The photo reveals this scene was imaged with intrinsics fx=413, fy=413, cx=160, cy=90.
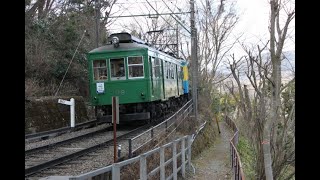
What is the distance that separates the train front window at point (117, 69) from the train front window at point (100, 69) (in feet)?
0.82

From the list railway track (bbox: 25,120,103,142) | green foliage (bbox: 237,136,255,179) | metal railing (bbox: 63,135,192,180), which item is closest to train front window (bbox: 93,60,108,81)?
railway track (bbox: 25,120,103,142)

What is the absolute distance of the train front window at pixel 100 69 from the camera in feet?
46.9

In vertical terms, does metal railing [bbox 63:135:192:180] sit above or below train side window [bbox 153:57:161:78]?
below

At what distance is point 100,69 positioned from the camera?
14.3 meters

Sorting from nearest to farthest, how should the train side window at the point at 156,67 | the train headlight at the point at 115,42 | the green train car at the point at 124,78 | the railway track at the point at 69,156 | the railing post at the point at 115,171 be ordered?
the railing post at the point at 115,171
the railway track at the point at 69,156
the green train car at the point at 124,78
the train headlight at the point at 115,42
the train side window at the point at 156,67

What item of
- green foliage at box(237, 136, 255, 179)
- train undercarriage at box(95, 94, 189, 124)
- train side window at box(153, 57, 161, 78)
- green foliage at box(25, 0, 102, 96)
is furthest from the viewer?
green foliage at box(25, 0, 102, 96)

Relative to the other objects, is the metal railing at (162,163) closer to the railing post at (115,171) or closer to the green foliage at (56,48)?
the railing post at (115,171)

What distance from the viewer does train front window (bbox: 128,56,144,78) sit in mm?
14125

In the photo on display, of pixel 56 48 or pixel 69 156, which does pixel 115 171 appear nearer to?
pixel 69 156


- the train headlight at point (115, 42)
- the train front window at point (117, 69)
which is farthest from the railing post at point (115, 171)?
the train headlight at point (115, 42)

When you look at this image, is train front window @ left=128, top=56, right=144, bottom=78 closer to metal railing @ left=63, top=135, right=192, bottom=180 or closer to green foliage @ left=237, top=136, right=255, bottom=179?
metal railing @ left=63, top=135, right=192, bottom=180

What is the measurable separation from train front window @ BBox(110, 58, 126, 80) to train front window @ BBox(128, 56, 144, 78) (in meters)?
0.25

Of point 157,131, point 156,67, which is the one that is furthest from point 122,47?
point 157,131
